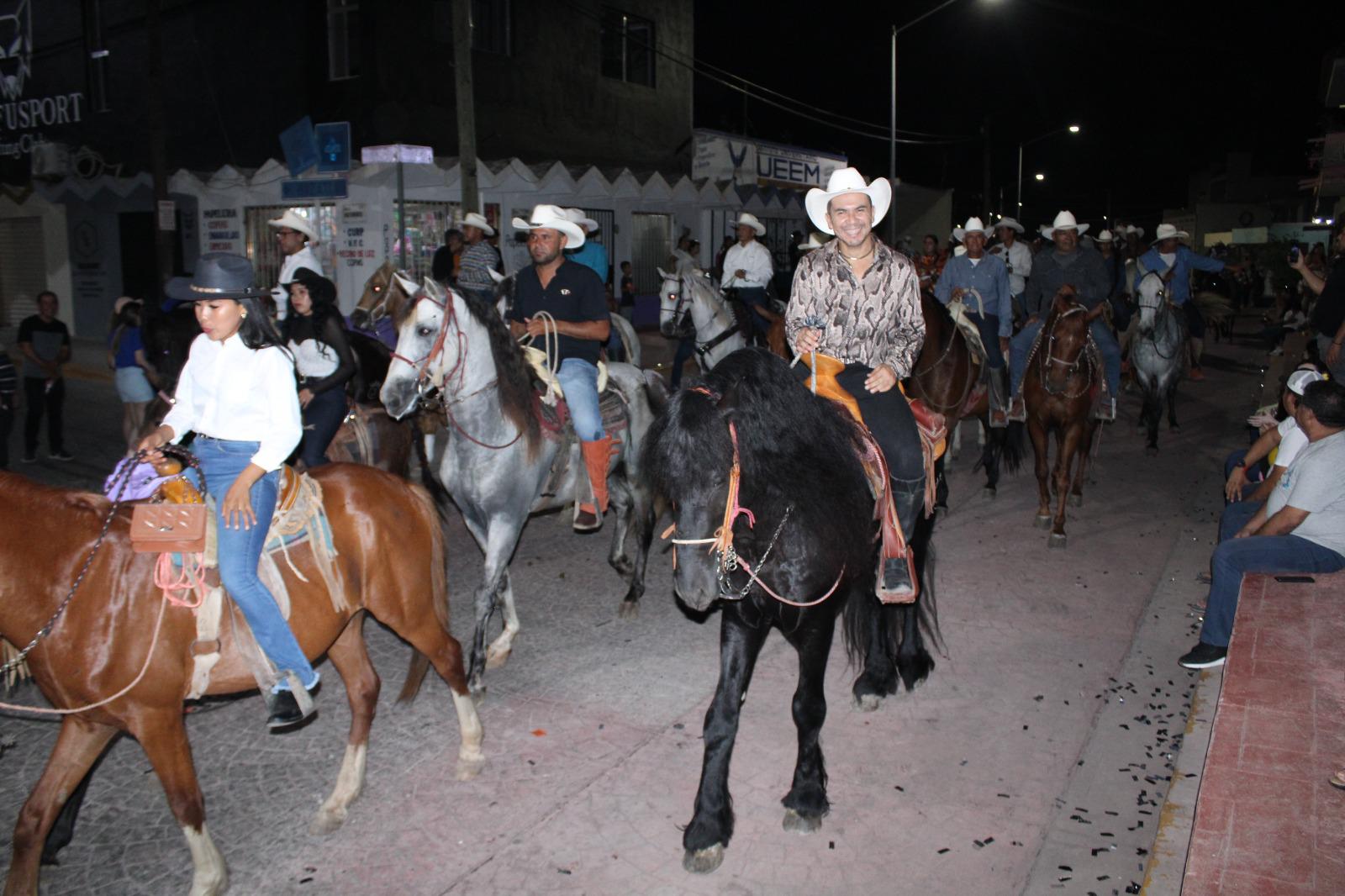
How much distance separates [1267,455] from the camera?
7344 mm

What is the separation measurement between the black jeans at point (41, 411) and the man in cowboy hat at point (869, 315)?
32.1 feet

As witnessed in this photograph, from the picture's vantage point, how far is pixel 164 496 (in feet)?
12.5

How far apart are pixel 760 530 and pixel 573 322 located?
309 cm

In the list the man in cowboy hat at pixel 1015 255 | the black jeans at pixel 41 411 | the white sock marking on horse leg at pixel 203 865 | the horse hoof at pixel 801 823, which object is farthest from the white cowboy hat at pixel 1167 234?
the black jeans at pixel 41 411

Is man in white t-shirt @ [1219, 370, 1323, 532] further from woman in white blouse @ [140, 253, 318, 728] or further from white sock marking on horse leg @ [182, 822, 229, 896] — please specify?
white sock marking on horse leg @ [182, 822, 229, 896]

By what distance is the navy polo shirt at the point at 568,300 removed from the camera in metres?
6.55

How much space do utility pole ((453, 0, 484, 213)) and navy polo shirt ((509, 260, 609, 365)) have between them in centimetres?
791

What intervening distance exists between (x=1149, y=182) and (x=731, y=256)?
73.0 meters

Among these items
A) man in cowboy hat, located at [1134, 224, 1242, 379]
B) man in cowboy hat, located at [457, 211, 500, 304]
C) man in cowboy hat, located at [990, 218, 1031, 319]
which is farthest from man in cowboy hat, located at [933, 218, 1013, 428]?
man in cowboy hat, located at [457, 211, 500, 304]

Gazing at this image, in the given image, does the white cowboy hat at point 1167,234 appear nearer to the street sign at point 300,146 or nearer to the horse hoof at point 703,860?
the horse hoof at point 703,860

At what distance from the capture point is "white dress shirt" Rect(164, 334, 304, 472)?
3.85 m

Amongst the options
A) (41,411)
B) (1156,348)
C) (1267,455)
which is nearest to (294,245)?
(41,411)

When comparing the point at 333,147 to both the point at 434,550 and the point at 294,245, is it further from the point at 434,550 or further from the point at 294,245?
the point at 434,550

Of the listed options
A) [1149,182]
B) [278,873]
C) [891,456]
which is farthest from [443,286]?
[1149,182]
